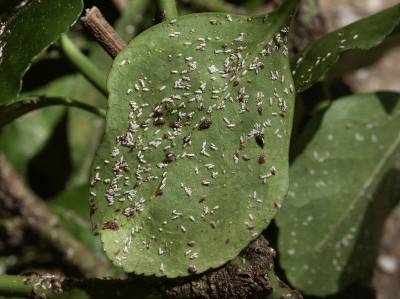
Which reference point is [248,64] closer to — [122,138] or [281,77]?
[281,77]

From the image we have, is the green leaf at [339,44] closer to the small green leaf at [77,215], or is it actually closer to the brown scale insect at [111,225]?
the brown scale insect at [111,225]

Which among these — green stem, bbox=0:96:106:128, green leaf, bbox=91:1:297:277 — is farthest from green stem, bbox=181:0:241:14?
green leaf, bbox=91:1:297:277

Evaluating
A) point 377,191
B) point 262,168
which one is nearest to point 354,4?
point 377,191

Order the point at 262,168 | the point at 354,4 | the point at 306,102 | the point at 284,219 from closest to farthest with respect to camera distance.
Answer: the point at 262,168 → the point at 284,219 → the point at 306,102 → the point at 354,4

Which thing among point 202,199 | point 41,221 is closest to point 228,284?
point 202,199

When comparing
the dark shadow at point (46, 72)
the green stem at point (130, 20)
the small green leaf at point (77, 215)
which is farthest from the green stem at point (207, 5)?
the small green leaf at point (77, 215)

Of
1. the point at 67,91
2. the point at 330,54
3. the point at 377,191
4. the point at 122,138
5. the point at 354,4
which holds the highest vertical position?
the point at 122,138

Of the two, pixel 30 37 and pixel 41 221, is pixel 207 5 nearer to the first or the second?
pixel 41 221
